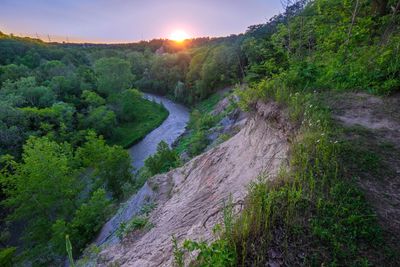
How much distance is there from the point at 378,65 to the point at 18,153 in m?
27.3

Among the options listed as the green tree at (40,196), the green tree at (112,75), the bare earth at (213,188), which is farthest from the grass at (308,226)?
the green tree at (112,75)

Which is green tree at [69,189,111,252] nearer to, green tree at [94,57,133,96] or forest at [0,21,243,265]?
forest at [0,21,243,265]

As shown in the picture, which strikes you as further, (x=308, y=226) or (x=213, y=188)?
(x=213, y=188)

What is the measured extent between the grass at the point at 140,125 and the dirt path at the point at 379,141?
2903 centimetres

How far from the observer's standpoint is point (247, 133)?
25.2 feet

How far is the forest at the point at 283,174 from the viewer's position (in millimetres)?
2801

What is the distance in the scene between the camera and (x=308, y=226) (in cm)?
288

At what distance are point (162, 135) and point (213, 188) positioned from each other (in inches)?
1108

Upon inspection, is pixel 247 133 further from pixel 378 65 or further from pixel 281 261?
pixel 281 261

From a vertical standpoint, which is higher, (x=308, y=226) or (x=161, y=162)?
(x=308, y=226)

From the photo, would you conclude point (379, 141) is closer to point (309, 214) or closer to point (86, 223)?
point (309, 214)

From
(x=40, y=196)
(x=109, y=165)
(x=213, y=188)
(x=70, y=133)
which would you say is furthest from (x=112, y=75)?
(x=213, y=188)

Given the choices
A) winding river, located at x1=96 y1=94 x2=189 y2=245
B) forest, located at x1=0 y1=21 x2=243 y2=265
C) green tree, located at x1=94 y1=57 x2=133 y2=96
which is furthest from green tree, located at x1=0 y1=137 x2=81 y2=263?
green tree, located at x1=94 y1=57 x2=133 y2=96

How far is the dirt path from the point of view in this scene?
309 centimetres
